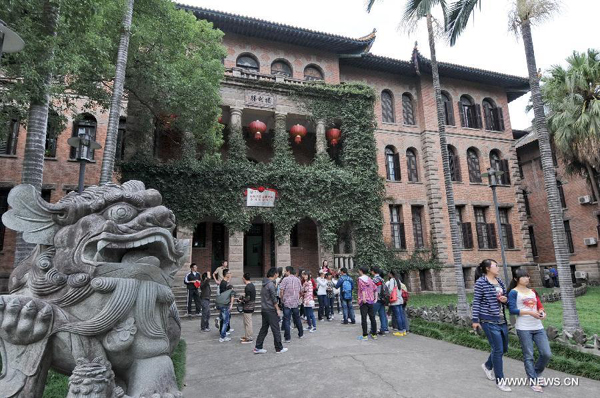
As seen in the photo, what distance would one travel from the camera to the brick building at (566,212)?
68.5 feet

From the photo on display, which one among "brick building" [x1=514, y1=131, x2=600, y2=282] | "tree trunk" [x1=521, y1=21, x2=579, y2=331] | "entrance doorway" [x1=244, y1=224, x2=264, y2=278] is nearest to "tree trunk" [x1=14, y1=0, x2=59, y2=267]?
"tree trunk" [x1=521, y1=21, x2=579, y2=331]

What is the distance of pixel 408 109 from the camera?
20.5m

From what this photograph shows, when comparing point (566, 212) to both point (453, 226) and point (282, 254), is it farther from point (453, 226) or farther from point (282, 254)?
point (282, 254)

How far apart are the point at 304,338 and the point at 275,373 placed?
261cm

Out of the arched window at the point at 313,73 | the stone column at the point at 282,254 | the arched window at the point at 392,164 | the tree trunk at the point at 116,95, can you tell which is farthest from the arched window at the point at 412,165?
the tree trunk at the point at 116,95

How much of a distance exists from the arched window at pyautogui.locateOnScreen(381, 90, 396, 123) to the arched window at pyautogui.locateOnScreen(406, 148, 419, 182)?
6.85ft

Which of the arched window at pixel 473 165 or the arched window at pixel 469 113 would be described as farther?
the arched window at pixel 469 113

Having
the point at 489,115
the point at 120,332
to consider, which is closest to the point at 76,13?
the point at 120,332

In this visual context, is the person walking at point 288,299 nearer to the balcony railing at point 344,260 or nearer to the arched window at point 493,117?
the balcony railing at point 344,260

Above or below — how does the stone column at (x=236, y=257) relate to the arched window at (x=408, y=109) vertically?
below

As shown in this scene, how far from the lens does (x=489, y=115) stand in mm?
21531

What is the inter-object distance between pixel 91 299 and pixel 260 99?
15102 mm

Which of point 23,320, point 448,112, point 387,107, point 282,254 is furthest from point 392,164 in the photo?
point 23,320

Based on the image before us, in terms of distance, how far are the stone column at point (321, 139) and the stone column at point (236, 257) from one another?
5.61 m
